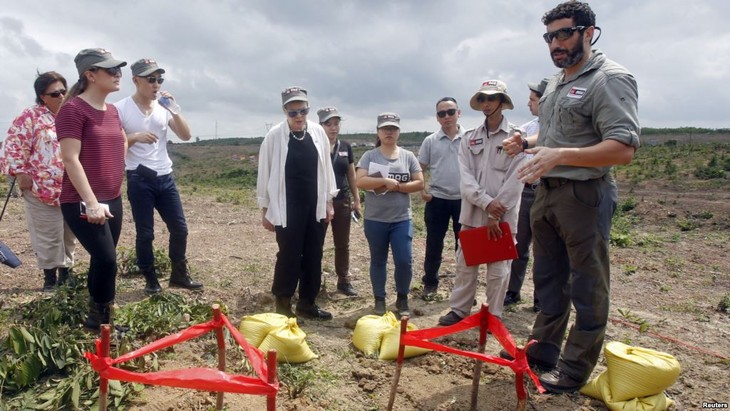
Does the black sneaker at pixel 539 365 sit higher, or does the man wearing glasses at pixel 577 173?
the man wearing glasses at pixel 577 173

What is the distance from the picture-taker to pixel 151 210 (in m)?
4.54

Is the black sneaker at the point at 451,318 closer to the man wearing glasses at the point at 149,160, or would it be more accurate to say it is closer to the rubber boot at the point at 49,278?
the man wearing glasses at the point at 149,160

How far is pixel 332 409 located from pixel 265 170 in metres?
1.91

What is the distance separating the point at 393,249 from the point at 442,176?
906 mm

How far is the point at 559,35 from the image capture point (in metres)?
2.93

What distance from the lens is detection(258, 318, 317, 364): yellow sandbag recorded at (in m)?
3.40

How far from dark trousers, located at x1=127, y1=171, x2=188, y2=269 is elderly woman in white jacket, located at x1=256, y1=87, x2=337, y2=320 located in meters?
1.00

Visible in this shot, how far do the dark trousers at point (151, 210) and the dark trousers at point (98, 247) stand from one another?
37.8 inches

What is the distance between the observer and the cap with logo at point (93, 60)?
10.7 feet

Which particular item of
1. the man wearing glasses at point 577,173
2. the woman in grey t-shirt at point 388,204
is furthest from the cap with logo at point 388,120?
the man wearing glasses at point 577,173

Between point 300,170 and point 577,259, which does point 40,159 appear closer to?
point 300,170

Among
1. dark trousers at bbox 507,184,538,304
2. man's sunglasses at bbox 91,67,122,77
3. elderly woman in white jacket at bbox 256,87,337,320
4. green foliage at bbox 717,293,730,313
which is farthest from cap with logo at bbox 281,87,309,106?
green foliage at bbox 717,293,730,313

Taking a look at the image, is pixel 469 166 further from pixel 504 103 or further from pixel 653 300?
pixel 653 300

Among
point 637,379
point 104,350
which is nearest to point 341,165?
point 637,379
